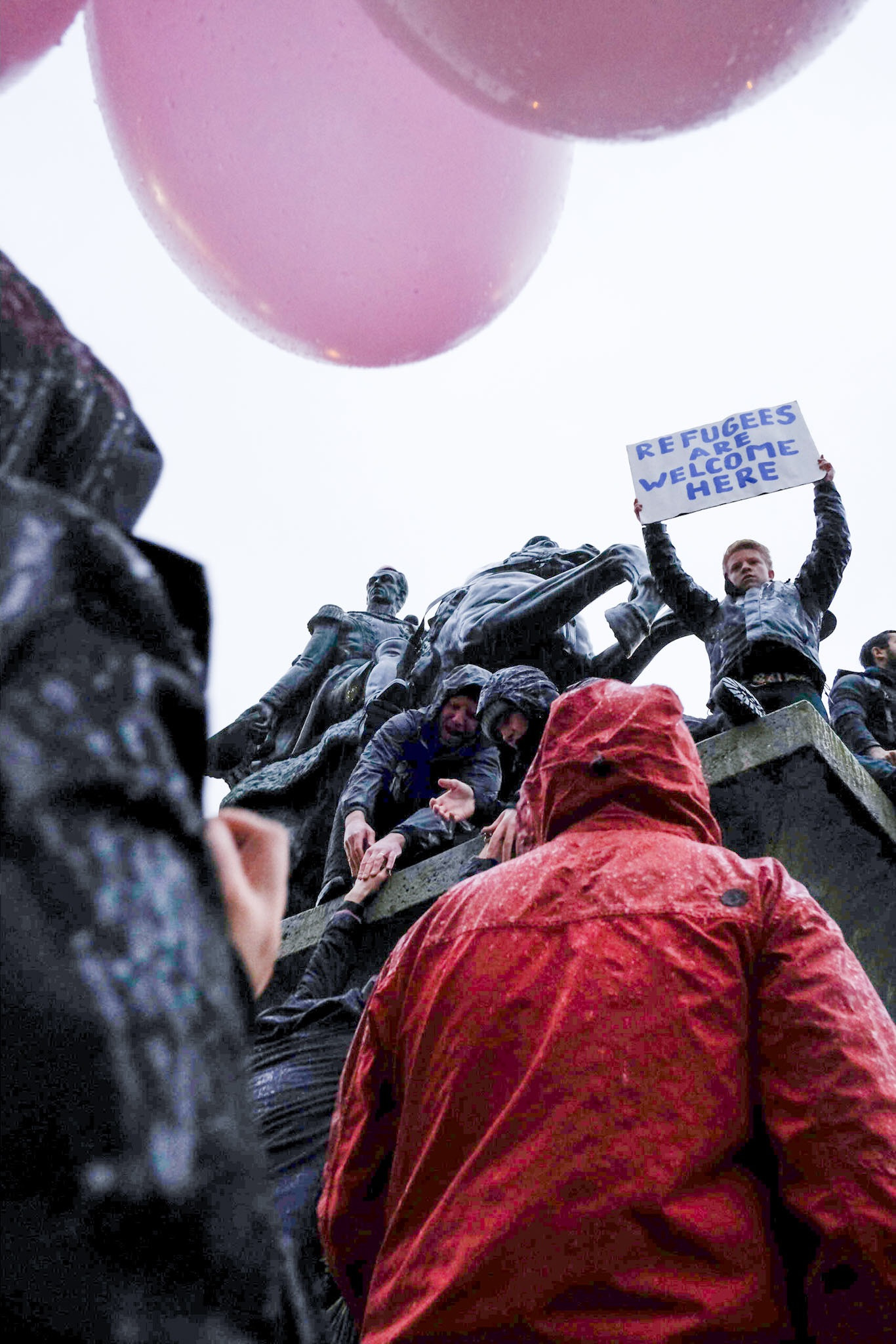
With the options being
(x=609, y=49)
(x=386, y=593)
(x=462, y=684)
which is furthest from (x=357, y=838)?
(x=386, y=593)

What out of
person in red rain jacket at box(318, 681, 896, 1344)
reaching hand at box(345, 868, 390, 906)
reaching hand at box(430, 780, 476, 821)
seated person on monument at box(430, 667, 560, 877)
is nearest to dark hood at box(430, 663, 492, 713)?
reaching hand at box(430, 780, 476, 821)

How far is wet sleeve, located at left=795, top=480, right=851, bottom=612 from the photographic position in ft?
15.5

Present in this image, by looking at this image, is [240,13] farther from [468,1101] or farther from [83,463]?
[468,1101]

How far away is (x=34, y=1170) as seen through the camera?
490mm

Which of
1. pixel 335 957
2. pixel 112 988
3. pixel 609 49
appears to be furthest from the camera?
pixel 335 957

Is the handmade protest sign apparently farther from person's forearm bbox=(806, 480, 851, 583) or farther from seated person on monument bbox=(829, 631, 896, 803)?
seated person on monument bbox=(829, 631, 896, 803)

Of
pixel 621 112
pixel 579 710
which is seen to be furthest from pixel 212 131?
pixel 579 710

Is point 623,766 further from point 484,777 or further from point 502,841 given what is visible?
point 484,777

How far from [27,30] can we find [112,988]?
1.50 m

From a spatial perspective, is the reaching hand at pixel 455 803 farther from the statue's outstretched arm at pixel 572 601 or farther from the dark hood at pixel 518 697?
the statue's outstretched arm at pixel 572 601

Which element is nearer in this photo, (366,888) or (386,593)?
(366,888)

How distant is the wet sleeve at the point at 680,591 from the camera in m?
4.84

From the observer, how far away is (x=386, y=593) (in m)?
9.88

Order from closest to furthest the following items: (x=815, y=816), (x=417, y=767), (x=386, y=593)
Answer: (x=815, y=816), (x=417, y=767), (x=386, y=593)
